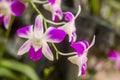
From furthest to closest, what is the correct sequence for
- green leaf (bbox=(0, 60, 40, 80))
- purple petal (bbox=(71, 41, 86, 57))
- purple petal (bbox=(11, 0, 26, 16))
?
green leaf (bbox=(0, 60, 40, 80))
purple petal (bbox=(11, 0, 26, 16))
purple petal (bbox=(71, 41, 86, 57))

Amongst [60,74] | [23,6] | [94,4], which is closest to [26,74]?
[60,74]

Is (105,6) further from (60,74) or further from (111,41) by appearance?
(60,74)

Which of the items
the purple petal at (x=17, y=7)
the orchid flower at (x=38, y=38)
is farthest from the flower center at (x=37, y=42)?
the purple petal at (x=17, y=7)

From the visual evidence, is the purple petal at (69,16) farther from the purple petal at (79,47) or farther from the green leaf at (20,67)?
the green leaf at (20,67)

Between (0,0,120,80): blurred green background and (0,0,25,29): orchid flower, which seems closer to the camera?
(0,0,25,29): orchid flower

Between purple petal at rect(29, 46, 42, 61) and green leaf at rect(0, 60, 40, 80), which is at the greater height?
purple petal at rect(29, 46, 42, 61)

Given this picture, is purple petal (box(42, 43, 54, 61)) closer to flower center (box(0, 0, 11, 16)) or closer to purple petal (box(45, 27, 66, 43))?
purple petal (box(45, 27, 66, 43))

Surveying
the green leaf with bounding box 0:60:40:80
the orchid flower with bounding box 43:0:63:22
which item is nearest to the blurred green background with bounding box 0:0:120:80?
the green leaf with bounding box 0:60:40:80
